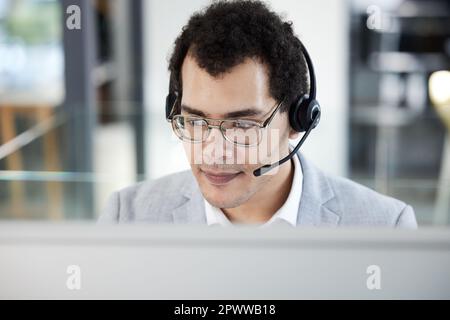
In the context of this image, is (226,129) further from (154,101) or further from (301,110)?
(154,101)

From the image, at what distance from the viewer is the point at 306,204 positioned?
674 millimetres

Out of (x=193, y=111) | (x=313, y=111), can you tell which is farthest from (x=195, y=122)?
(x=313, y=111)

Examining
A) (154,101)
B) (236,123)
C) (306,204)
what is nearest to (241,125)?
(236,123)

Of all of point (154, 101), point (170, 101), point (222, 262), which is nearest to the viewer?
point (222, 262)

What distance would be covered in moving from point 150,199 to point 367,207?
0.74 ft

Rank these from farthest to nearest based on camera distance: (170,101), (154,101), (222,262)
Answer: (154,101), (170,101), (222,262)

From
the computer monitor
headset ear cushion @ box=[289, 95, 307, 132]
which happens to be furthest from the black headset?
the computer monitor

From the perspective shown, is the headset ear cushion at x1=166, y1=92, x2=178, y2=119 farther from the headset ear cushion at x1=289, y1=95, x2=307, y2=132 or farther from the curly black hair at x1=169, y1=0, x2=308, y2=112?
the headset ear cushion at x1=289, y1=95, x2=307, y2=132

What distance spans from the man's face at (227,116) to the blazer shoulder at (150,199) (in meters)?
0.03

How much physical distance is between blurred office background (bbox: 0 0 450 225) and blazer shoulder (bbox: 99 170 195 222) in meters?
0.02

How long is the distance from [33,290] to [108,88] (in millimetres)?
2607

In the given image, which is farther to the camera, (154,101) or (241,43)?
(154,101)

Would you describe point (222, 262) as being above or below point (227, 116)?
below
